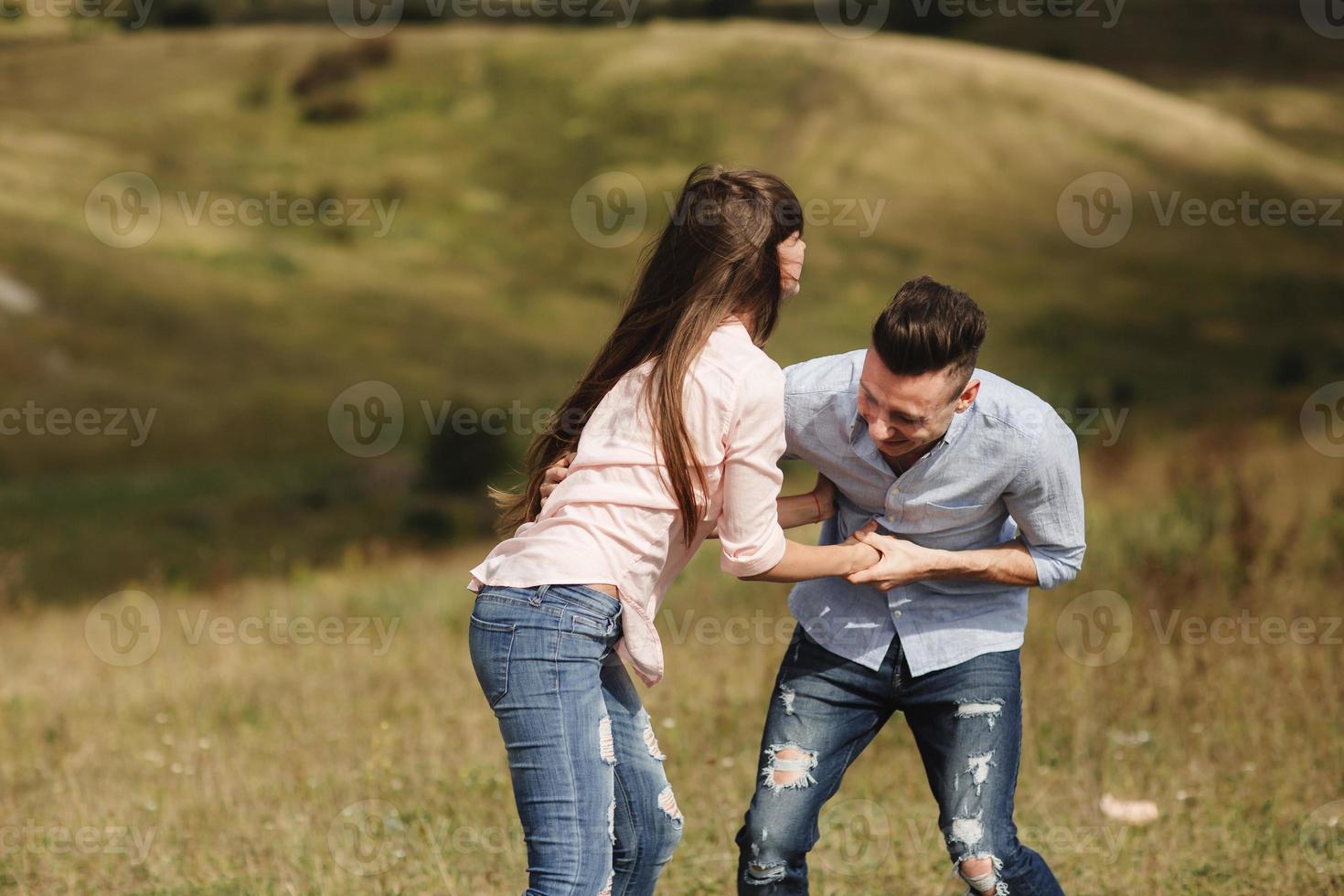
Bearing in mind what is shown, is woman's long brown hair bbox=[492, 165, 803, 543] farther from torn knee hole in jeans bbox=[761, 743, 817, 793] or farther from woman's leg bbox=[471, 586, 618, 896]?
torn knee hole in jeans bbox=[761, 743, 817, 793]

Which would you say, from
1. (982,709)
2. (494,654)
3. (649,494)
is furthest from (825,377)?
(494,654)

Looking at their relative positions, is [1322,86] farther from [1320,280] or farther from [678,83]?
[678,83]

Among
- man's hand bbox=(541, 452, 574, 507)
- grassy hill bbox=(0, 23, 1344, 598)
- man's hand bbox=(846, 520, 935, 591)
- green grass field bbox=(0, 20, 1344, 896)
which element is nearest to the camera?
man's hand bbox=(541, 452, 574, 507)

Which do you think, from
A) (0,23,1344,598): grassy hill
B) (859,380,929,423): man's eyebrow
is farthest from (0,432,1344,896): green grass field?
(0,23,1344,598): grassy hill

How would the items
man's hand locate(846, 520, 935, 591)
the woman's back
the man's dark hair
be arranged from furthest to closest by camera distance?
1. man's hand locate(846, 520, 935, 591)
2. the man's dark hair
3. the woman's back

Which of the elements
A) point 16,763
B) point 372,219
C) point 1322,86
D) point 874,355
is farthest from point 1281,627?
point 1322,86

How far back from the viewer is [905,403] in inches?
125

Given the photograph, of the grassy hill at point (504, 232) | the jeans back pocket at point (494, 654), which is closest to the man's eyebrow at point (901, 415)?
the jeans back pocket at point (494, 654)

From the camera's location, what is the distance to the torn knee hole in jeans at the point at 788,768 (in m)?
3.49

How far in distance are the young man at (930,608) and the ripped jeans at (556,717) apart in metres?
0.62

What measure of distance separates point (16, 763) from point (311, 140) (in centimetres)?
5246

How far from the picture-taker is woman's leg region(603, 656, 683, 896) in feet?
10.9

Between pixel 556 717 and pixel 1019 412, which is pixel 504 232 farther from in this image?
pixel 556 717

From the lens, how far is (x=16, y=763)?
6461 mm
